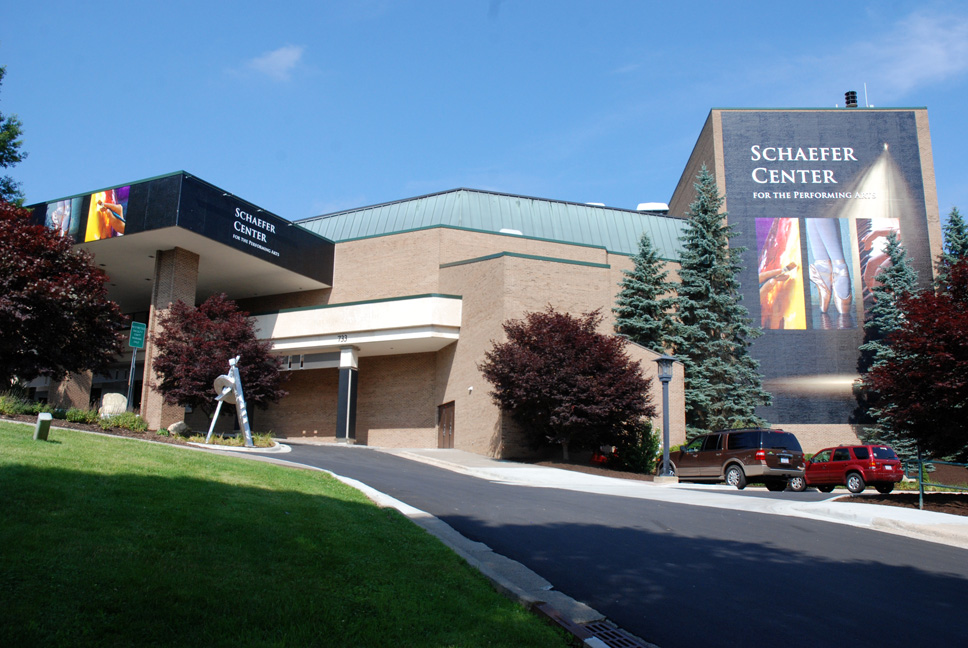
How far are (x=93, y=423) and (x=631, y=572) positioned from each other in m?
18.7

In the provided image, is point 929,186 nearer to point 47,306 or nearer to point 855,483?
point 855,483

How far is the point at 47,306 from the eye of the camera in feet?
68.0

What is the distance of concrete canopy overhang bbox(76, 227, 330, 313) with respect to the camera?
31.6 m

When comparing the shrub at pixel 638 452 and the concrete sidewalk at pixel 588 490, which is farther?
the shrub at pixel 638 452

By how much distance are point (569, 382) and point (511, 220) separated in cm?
1711

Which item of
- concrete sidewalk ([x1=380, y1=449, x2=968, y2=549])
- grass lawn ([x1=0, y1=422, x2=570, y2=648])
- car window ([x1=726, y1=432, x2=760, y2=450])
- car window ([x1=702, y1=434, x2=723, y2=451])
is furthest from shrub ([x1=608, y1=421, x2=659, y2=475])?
grass lawn ([x1=0, y1=422, x2=570, y2=648])

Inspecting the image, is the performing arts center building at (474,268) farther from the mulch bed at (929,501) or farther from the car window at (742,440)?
the mulch bed at (929,501)

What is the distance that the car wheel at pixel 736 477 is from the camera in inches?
832

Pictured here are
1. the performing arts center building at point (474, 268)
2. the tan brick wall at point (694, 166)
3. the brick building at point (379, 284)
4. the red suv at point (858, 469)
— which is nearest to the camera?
the red suv at point (858, 469)

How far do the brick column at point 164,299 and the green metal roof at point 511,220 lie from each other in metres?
10.2

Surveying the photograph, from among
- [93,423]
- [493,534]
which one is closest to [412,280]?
[93,423]

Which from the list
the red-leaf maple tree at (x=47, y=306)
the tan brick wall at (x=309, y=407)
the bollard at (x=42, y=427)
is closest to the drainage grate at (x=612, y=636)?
the bollard at (x=42, y=427)

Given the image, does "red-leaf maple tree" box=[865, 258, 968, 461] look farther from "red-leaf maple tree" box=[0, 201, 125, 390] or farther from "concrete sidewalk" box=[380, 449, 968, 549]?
"red-leaf maple tree" box=[0, 201, 125, 390]

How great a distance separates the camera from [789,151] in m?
43.1
